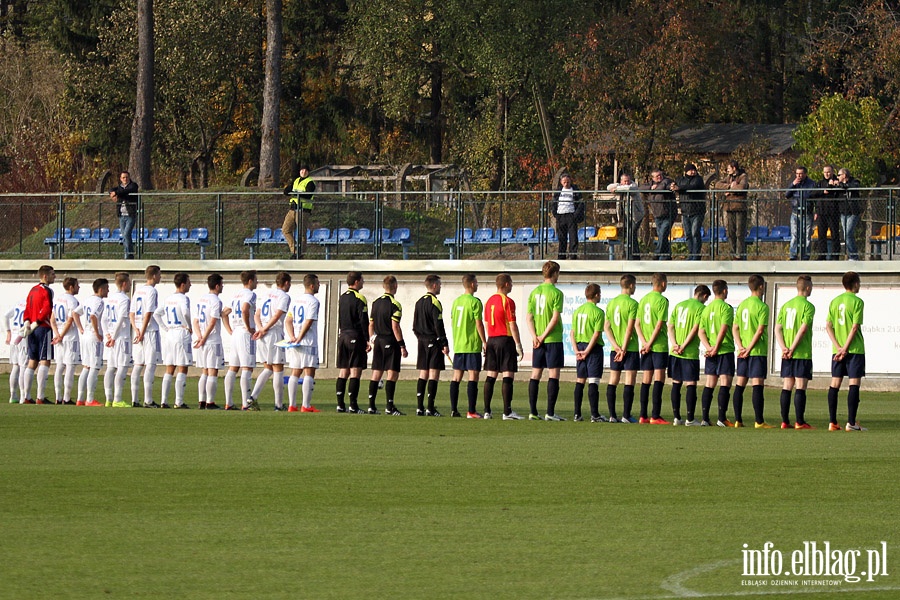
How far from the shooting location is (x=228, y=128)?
59.6 metres

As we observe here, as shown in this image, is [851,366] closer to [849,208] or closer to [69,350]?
[849,208]

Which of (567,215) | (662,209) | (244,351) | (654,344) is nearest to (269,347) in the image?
(244,351)

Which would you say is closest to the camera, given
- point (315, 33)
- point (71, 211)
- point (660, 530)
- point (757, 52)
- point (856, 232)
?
point (660, 530)

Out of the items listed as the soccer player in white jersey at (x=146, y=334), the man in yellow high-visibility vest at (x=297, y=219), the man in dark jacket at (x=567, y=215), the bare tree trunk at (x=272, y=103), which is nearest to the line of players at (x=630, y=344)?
the soccer player in white jersey at (x=146, y=334)

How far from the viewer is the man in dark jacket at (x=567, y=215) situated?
2822 centimetres

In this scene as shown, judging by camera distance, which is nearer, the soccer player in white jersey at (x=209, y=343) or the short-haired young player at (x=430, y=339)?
the short-haired young player at (x=430, y=339)

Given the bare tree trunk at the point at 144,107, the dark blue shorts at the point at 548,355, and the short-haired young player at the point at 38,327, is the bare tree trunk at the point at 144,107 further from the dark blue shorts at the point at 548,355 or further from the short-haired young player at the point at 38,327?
the dark blue shorts at the point at 548,355

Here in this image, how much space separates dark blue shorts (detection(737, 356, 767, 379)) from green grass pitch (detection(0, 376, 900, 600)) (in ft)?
4.71

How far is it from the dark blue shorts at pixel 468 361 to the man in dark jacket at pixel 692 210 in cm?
971

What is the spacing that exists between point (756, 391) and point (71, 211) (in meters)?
19.7

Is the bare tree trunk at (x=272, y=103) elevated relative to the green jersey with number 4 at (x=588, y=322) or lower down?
elevated

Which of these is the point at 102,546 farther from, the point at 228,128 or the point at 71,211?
the point at 228,128

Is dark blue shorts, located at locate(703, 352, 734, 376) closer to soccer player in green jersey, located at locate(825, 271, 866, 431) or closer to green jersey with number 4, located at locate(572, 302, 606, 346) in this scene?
soccer player in green jersey, located at locate(825, 271, 866, 431)

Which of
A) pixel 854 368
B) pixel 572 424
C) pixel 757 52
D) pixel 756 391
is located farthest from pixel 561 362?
pixel 757 52
